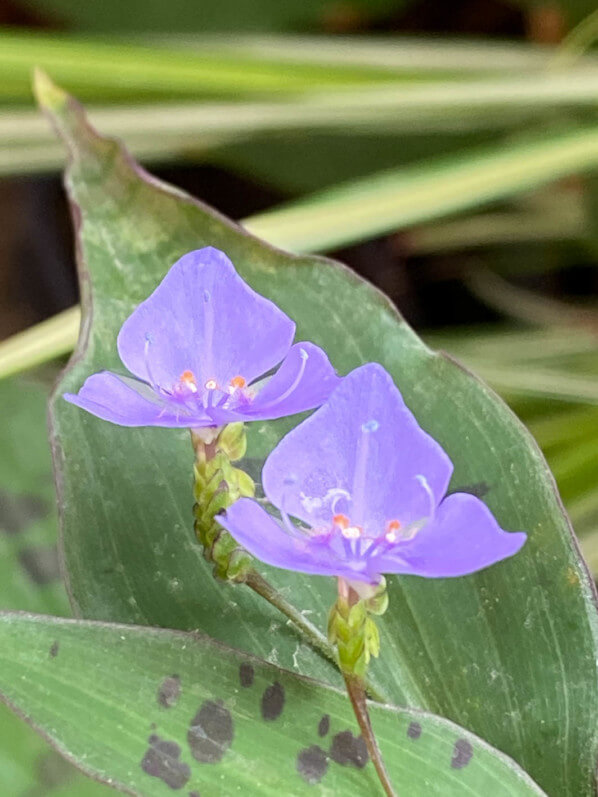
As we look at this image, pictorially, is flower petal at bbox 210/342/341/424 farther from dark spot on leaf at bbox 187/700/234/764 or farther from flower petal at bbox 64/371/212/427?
dark spot on leaf at bbox 187/700/234/764

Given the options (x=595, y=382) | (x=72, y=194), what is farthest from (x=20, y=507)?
(x=595, y=382)

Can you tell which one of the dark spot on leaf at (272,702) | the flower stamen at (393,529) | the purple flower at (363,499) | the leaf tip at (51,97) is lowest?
the dark spot on leaf at (272,702)

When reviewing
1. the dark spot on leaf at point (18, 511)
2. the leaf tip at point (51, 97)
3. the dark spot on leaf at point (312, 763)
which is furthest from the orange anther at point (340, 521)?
the dark spot on leaf at point (18, 511)

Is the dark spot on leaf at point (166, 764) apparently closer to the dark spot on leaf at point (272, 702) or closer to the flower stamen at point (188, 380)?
the dark spot on leaf at point (272, 702)

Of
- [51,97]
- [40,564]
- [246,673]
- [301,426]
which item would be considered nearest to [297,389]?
[301,426]

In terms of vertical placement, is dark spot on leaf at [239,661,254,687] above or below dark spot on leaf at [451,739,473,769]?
above

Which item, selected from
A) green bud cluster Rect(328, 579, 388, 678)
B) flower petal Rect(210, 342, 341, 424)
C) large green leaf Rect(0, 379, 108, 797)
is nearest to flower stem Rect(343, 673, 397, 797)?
green bud cluster Rect(328, 579, 388, 678)

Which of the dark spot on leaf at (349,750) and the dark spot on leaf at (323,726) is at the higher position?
the dark spot on leaf at (323,726)

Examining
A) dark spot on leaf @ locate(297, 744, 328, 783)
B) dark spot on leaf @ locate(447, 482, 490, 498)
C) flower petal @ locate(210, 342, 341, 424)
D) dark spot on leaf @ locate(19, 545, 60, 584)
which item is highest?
flower petal @ locate(210, 342, 341, 424)
